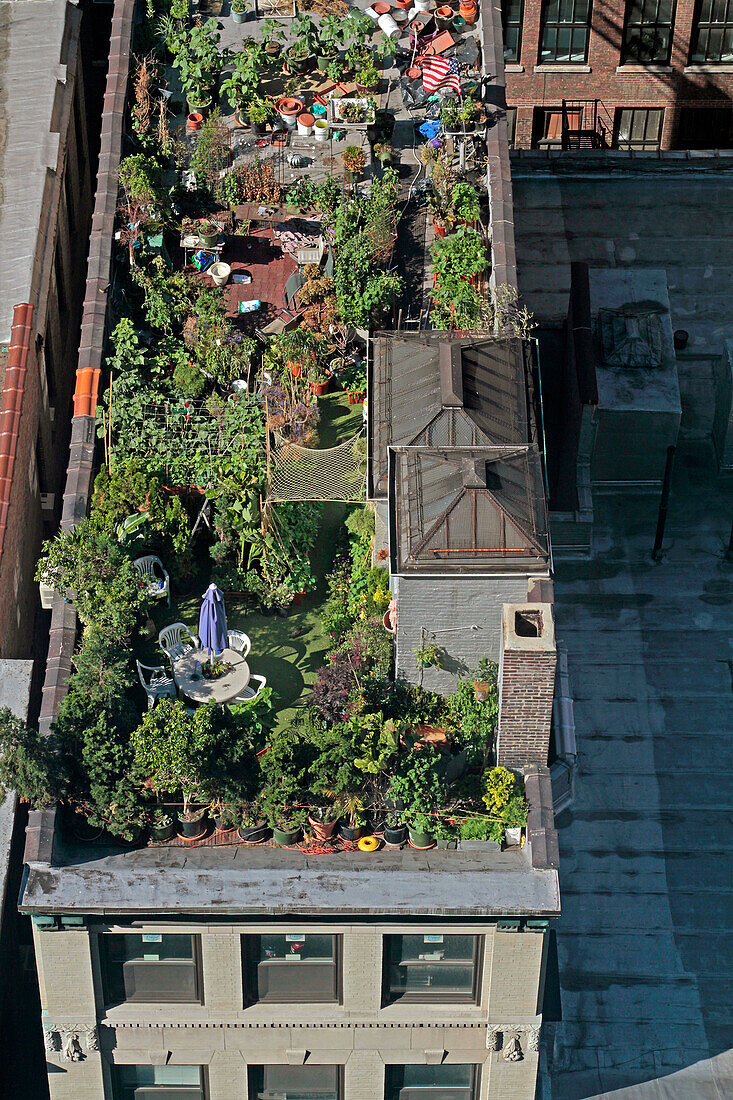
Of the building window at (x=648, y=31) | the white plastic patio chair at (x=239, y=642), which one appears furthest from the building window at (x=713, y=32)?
the white plastic patio chair at (x=239, y=642)

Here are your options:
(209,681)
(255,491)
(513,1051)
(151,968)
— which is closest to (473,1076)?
(513,1051)

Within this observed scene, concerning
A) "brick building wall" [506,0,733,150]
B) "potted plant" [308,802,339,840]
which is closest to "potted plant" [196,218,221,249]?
"potted plant" [308,802,339,840]

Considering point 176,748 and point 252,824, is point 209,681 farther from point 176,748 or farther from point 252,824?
point 252,824

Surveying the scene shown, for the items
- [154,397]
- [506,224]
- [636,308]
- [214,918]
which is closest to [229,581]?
[154,397]

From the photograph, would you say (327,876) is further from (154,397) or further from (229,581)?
(154,397)

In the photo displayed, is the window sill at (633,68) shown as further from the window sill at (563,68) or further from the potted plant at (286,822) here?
the potted plant at (286,822)

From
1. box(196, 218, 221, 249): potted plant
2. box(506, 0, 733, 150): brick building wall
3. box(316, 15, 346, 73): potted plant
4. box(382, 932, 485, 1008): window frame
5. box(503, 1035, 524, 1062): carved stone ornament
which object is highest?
box(316, 15, 346, 73): potted plant

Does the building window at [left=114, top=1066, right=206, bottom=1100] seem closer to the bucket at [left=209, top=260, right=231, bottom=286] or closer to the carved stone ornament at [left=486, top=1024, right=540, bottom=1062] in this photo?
the carved stone ornament at [left=486, top=1024, right=540, bottom=1062]
